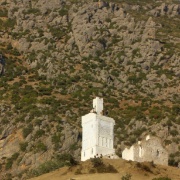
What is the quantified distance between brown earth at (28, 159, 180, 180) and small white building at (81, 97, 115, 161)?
468 cm

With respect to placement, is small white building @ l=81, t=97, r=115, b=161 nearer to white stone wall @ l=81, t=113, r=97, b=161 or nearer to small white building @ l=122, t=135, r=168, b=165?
white stone wall @ l=81, t=113, r=97, b=161

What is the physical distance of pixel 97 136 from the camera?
80.1 meters

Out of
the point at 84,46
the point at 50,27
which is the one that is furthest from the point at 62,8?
the point at 84,46

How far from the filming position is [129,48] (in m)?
135

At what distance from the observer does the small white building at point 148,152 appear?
3056 inches

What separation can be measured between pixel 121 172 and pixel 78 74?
56.2 metres

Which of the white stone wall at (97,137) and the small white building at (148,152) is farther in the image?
the white stone wall at (97,137)

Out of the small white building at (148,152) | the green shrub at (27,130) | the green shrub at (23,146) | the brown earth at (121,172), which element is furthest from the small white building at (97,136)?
the green shrub at (27,130)

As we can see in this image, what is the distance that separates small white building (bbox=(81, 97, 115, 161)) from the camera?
80.1 metres

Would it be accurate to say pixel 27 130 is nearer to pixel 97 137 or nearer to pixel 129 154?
pixel 97 137

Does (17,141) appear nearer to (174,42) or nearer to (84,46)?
(84,46)

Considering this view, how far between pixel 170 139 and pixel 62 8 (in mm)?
49306

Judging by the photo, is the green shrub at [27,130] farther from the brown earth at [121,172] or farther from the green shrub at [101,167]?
the green shrub at [101,167]

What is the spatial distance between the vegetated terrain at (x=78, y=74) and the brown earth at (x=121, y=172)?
12.7 meters
